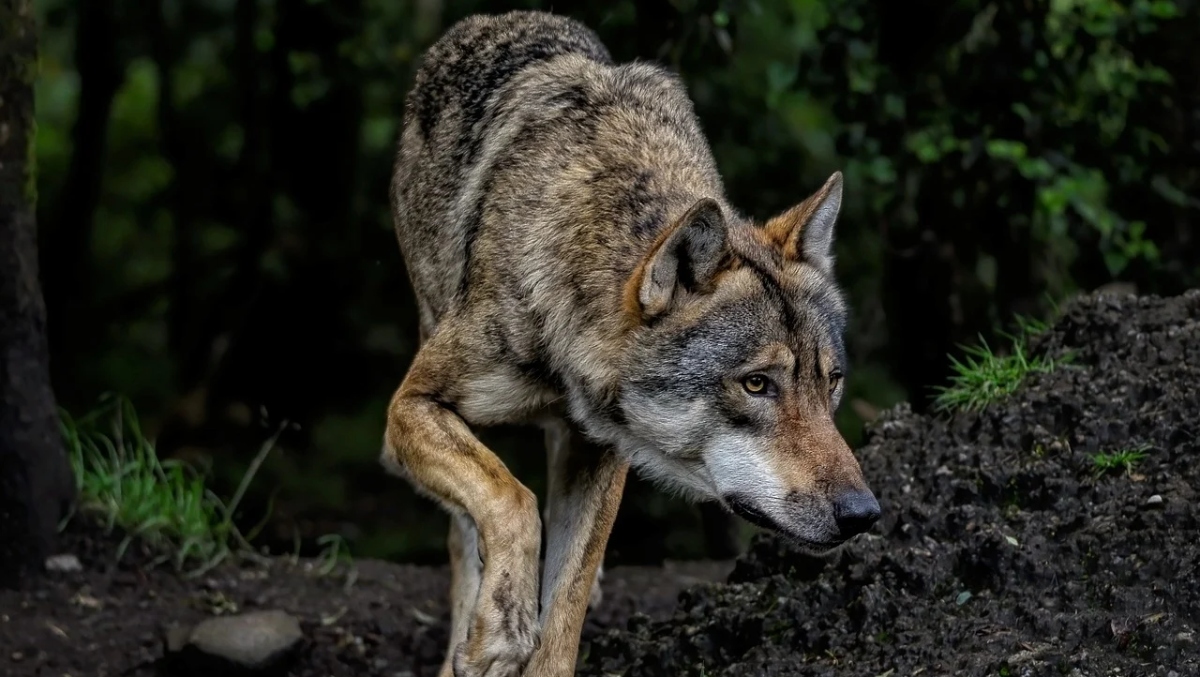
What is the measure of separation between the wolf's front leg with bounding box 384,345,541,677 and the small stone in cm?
208

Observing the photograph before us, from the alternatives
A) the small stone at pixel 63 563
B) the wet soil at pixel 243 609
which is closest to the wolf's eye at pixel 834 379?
the wet soil at pixel 243 609

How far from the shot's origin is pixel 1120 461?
493cm

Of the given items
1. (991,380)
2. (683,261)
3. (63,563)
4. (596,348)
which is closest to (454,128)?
(596,348)

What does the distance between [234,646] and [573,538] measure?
4.84 ft

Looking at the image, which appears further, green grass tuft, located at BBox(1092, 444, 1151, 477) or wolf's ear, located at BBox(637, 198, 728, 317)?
green grass tuft, located at BBox(1092, 444, 1151, 477)

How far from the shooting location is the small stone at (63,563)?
20.1 ft

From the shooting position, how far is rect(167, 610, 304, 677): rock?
18.1 feet

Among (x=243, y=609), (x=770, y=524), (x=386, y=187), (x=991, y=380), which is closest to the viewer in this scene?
(x=770, y=524)

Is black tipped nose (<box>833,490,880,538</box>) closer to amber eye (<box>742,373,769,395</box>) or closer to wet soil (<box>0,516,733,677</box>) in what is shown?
amber eye (<box>742,373,769,395</box>)

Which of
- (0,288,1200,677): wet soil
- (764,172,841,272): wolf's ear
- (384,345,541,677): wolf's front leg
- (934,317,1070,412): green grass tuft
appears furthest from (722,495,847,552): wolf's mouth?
(934,317,1070,412): green grass tuft

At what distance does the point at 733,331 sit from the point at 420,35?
5.60 metres

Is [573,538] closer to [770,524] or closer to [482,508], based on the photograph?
[482,508]

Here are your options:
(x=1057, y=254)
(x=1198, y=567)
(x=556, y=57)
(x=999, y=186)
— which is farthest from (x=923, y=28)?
(x=1198, y=567)

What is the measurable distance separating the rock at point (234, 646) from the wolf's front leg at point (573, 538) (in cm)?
124
